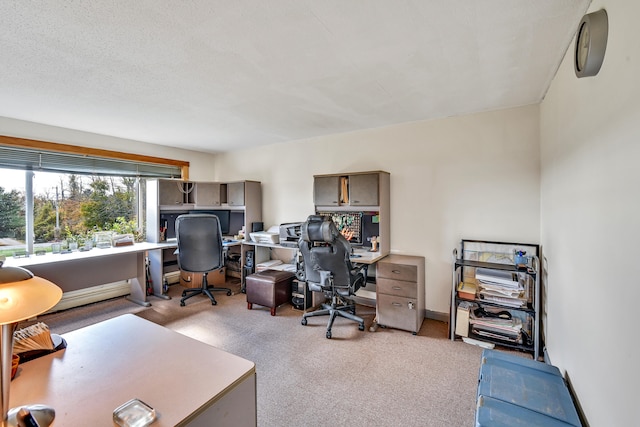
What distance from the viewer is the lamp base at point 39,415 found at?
74 centimetres

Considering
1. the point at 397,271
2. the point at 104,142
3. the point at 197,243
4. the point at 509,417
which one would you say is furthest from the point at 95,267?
the point at 509,417

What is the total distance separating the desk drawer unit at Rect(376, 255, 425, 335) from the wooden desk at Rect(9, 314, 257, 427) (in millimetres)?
2212

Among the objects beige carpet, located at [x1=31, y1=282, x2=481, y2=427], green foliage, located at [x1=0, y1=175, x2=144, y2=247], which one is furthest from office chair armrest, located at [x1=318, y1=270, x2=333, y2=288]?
green foliage, located at [x1=0, y1=175, x2=144, y2=247]

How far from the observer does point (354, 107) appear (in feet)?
9.41

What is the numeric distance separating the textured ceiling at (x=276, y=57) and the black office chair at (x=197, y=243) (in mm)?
1292

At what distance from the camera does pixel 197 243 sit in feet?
12.2

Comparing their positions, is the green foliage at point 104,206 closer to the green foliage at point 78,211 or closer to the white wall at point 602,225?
the green foliage at point 78,211

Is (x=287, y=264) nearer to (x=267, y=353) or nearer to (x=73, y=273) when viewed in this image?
(x=267, y=353)

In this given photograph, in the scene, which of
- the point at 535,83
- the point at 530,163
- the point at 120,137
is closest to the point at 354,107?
the point at 535,83

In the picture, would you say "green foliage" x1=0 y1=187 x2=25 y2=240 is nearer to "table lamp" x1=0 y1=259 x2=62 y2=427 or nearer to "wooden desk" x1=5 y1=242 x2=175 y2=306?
"wooden desk" x1=5 y1=242 x2=175 y2=306

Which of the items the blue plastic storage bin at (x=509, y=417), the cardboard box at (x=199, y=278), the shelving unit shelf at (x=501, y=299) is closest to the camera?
the blue plastic storage bin at (x=509, y=417)

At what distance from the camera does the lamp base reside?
0.74 m

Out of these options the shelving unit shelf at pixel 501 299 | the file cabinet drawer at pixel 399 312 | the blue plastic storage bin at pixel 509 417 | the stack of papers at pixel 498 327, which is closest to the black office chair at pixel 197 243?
the file cabinet drawer at pixel 399 312

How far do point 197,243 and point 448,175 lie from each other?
3.23 meters
